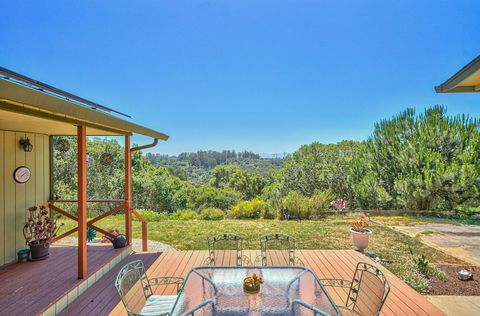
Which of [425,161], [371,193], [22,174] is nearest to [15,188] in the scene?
[22,174]

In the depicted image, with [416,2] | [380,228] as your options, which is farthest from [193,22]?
[380,228]

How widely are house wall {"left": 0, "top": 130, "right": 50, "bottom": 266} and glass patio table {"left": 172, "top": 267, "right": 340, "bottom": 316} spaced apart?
3598 millimetres

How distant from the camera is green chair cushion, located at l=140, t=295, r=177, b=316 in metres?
2.43

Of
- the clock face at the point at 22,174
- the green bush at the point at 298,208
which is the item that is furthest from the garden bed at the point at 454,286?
the clock face at the point at 22,174

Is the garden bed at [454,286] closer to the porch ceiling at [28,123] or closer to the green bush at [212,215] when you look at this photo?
the porch ceiling at [28,123]

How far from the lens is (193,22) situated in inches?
381

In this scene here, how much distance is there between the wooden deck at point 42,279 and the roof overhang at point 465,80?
187 inches

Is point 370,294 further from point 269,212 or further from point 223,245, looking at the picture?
point 269,212

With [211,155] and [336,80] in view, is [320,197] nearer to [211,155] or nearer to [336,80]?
[336,80]

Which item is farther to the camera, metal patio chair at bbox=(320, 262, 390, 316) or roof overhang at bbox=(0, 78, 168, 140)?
metal patio chair at bbox=(320, 262, 390, 316)

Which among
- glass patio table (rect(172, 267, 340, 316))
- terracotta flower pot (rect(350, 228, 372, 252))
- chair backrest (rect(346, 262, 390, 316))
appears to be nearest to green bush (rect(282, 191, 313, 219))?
terracotta flower pot (rect(350, 228, 372, 252))

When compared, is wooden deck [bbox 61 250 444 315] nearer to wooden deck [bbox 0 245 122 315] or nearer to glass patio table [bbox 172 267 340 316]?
wooden deck [bbox 0 245 122 315]

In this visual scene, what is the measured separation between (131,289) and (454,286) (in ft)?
14.9

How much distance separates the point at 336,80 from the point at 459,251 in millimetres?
12453
